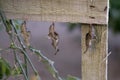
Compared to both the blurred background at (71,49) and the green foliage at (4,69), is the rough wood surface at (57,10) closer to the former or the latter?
the green foliage at (4,69)

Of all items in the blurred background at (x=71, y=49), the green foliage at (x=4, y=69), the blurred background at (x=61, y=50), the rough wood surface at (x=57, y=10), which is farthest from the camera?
the blurred background at (x=61, y=50)

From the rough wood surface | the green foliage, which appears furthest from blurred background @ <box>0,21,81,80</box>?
the rough wood surface

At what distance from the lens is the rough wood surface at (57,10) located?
1.02 metres

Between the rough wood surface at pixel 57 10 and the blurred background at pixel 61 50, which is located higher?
the rough wood surface at pixel 57 10

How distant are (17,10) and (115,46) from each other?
439 cm

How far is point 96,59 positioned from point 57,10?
0.17 m

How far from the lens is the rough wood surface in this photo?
1024 millimetres

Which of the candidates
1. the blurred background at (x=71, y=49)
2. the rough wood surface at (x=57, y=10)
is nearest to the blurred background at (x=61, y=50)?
the blurred background at (x=71, y=49)

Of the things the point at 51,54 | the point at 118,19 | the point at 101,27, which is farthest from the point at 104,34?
the point at 51,54

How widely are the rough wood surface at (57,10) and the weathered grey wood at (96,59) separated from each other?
0.03m

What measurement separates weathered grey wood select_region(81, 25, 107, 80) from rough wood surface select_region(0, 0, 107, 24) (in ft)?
0.11

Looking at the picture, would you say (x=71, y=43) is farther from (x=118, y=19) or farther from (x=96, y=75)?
(x=96, y=75)

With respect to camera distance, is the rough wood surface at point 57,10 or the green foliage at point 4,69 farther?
the green foliage at point 4,69

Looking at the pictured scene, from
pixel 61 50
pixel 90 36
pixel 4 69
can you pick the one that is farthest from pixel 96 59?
pixel 61 50
